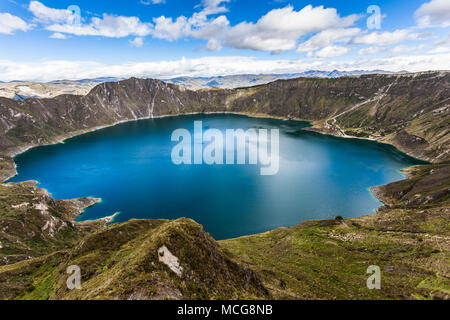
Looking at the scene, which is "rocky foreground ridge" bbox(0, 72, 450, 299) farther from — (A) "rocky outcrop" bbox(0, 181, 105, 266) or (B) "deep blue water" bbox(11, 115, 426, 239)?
(B) "deep blue water" bbox(11, 115, 426, 239)

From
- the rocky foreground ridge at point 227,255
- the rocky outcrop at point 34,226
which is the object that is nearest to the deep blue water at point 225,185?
the rocky outcrop at point 34,226

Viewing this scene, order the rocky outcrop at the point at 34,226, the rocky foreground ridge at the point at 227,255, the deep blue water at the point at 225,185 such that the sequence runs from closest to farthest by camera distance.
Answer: the rocky foreground ridge at the point at 227,255, the rocky outcrop at the point at 34,226, the deep blue water at the point at 225,185

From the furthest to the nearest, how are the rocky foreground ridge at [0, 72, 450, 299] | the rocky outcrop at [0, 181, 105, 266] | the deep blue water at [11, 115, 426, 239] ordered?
the deep blue water at [11, 115, 426, 239] → the rocky outcrop at [0, 181, 105, 266] → the rocky foreground ridge at [0, 72, 450, 299]

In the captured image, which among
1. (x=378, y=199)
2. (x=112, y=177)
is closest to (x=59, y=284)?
(x=112, y=177)

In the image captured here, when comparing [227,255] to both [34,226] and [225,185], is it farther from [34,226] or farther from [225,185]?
[225,185]

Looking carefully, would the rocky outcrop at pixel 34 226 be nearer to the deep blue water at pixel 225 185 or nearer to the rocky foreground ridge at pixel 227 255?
the rocky foreground ridge at pixel 227 255

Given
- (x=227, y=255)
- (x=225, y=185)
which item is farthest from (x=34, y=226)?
(x=225, y=185)

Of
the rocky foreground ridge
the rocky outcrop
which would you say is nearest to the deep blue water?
the rocky outcrop

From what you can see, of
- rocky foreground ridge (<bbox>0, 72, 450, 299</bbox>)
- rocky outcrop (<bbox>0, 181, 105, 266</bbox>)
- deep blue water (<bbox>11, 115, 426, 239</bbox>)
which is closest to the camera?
rocky foreground ridge (<bbox>0, 72, 450, 299</bbox>)
